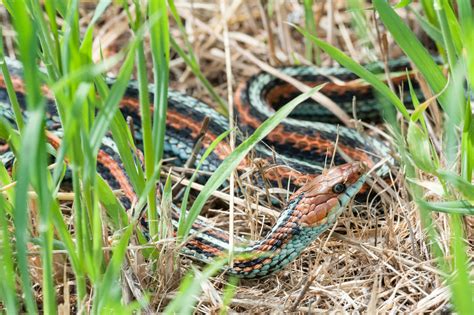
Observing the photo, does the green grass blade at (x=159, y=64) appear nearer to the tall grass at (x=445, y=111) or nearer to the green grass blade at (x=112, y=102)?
the green grass blade at (x=112, y=102)

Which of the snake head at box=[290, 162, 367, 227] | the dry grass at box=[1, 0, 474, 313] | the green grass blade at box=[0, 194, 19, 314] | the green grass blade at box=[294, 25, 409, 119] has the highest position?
the green grass blade at box=[294, 25, 409, 119]

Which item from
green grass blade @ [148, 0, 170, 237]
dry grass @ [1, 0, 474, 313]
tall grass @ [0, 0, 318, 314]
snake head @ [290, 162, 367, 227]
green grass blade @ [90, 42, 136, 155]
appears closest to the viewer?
tall grass @ [0, 0, 318, 314]

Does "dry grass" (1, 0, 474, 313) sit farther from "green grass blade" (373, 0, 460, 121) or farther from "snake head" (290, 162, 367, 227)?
"green grass blade" (373, 0, 460, 121)

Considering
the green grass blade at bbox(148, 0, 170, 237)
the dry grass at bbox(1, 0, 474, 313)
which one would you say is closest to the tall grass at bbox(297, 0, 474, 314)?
the dry grass at bbox(1, 0, 474, 313)

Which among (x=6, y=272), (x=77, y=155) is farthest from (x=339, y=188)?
(x=6, y=272)

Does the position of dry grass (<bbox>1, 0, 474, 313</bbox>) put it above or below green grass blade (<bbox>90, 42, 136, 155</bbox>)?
below

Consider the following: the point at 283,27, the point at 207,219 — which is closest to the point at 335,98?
the point at 283,27

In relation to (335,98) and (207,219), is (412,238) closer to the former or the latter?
(207,219)

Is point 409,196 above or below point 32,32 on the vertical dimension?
below
